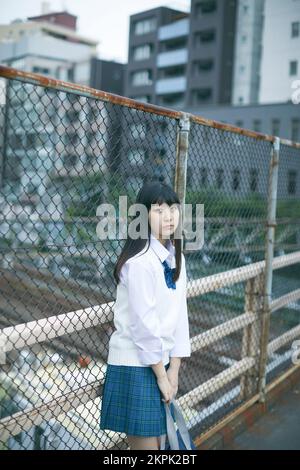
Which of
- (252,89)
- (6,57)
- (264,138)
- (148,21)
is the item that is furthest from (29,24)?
(264,138)

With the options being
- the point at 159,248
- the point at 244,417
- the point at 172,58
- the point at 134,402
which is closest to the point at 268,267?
the point at 244,417

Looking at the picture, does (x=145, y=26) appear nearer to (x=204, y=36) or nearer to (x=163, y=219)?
(x=204, y=36)

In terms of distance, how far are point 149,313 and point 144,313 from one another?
23mm

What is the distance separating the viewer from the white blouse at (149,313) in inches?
81.4

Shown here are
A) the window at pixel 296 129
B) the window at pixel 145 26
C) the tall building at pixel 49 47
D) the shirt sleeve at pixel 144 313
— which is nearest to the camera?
the shirt sleeve at pixel 144 313

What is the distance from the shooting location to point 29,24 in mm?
68375

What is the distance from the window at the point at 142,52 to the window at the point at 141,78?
1.46 meters

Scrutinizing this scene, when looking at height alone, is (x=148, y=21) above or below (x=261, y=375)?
above

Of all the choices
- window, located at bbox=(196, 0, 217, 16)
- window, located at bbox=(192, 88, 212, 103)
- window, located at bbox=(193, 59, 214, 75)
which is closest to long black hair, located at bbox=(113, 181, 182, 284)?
window, located at bbox=(192, 88, 212, 103)

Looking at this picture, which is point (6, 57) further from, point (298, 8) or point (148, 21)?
point (298, 8)

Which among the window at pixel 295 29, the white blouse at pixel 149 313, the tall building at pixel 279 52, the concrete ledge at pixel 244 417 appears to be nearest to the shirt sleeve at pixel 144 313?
the white blouse at pixel 149 313

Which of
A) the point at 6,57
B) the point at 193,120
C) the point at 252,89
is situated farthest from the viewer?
the point at 6,57

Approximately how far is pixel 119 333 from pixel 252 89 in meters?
43.2

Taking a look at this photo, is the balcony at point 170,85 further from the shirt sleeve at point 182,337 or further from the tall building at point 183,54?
the shirt sleeve at point 182,337
